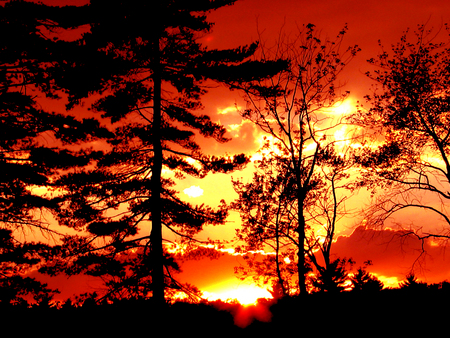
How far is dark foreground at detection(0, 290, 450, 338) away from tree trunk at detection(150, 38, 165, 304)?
4.13 metres

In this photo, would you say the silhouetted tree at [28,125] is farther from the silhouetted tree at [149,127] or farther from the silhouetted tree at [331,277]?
the silhouetted tree at [331,277]

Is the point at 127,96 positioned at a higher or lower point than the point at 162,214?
higher

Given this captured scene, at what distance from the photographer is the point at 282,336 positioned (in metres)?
7.03

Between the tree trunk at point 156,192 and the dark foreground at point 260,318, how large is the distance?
163 inches

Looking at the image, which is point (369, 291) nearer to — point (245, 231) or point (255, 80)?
point (255, 80)

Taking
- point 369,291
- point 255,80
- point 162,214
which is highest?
point 255,80

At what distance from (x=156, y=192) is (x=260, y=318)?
21.2 feet

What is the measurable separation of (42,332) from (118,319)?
1.21m

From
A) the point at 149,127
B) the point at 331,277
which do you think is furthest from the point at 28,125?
the point at 331,277

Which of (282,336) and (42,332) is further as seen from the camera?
(282,336)

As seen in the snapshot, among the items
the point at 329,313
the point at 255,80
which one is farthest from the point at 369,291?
the point at 255,80

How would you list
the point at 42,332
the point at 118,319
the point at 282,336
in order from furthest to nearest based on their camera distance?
1. the point at 282,336
2. the point at 118,319
3. the point at 42,332

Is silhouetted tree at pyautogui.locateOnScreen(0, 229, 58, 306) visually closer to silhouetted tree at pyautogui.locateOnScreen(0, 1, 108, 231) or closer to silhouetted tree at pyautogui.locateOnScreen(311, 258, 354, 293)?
silhouetted tree at pyautogui.locateOnScreen(0, 1, 108, 231)

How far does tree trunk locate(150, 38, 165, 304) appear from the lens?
12031 mm
